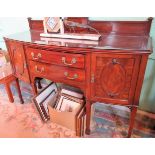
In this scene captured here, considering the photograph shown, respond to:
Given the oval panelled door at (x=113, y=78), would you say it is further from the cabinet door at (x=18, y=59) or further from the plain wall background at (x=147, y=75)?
the cabinet door at (x=18, y=59)

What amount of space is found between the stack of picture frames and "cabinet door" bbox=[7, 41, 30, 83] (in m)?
0.29

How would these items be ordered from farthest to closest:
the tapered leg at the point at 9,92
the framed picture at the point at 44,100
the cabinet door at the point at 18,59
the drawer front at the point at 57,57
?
the tapered leg at the point at 9,92 → the framed picture at the point at 44,100 → the cabinet door at the point at 18,59 → the drawer front at the point at 57,57

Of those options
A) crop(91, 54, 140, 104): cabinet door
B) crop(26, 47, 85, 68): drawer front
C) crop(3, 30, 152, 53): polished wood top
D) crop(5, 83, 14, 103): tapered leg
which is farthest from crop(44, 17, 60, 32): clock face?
crop(5, 83, 14, 103): tapered leg

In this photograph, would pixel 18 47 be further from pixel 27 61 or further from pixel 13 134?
pixel 13 134

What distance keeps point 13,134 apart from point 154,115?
149 centimetres

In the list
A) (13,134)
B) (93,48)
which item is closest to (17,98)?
(13,134)

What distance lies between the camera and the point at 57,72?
1.35 metres

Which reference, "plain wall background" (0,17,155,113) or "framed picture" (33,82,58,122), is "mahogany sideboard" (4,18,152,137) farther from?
"framed picture" (33,82,58,122)

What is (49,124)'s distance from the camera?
173cm

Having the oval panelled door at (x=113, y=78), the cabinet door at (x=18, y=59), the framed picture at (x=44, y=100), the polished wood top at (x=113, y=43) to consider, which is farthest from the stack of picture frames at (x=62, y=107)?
the polished wood top at (x=113, y=43)

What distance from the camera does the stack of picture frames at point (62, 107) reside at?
151 cm

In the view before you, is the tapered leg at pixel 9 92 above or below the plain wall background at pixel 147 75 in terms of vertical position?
below
